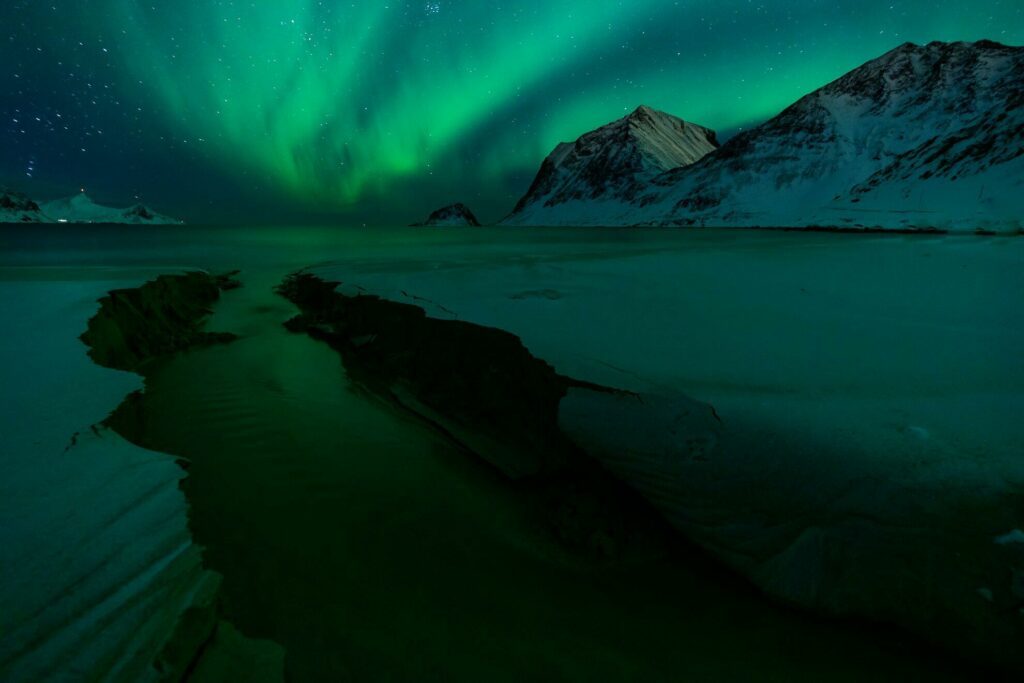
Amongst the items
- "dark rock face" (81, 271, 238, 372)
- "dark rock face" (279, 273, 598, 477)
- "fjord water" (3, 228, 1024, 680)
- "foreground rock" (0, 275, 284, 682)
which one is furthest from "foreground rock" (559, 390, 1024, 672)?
"dark rock face" (81, 271, 238, 372)

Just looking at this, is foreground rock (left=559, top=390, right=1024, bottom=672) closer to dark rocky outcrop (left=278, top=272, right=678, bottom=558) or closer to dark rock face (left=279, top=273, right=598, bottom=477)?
dark rocky outcrop (left=278, top=272, right=678, bottom=558)

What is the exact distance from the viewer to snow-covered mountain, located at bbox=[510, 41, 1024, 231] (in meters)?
59.0

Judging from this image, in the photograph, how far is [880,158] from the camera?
355ft

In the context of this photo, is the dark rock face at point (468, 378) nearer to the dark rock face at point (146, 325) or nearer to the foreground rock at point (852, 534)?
the foreground rock at point (852, 534)

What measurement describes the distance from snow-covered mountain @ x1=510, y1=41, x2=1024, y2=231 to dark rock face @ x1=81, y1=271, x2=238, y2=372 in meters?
62.3

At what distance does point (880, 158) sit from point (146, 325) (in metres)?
146

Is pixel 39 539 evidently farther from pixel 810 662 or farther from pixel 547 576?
pixel 810 662

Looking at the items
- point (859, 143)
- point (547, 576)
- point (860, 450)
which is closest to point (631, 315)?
point (860, 450)

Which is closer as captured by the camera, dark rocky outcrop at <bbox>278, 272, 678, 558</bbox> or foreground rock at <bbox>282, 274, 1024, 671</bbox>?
foreground rock at <bbox>282, 274, 1024, 671</bbox>

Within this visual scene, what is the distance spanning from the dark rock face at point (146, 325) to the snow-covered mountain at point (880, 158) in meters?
62.3

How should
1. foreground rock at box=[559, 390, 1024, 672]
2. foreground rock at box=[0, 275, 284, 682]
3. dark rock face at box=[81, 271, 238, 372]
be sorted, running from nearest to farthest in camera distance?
1. foreground rock at box=[0, 275, 284, 682]
2. foreground rock at box=[559, 390, 1024, 672]
3. dark rock face at box=[81, 271, 238, 372]

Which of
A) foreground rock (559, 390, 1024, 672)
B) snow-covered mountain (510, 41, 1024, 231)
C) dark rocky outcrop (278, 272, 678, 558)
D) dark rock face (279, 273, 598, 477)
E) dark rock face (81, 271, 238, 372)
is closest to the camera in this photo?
foreground rock (559, 390, 1024, 672)

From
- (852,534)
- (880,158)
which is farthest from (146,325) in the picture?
(880,158)

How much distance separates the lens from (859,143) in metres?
118
